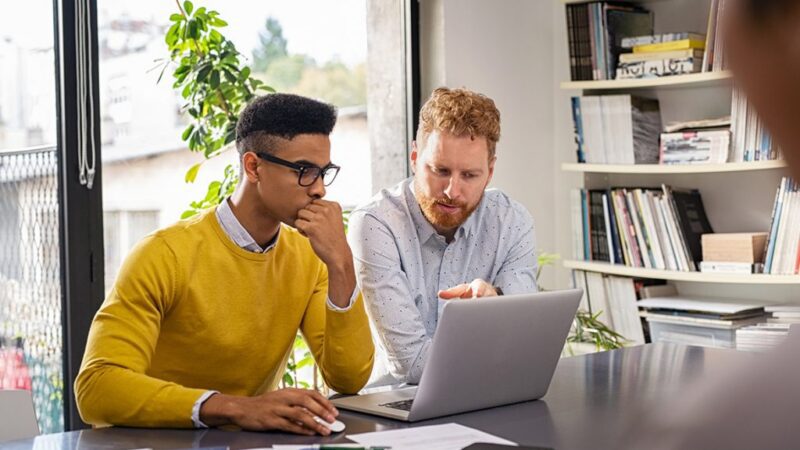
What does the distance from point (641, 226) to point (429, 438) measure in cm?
235

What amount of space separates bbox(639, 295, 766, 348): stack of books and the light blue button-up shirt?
112 centimetres

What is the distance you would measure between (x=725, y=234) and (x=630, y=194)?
1.29 feet

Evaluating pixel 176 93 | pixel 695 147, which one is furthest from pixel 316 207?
pixel 695 147

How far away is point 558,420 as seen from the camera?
170cm

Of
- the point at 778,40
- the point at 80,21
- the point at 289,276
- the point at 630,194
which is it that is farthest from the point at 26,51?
the point at 778,40

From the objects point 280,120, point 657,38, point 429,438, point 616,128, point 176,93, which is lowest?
point 429,438

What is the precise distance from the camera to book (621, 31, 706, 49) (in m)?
3.55

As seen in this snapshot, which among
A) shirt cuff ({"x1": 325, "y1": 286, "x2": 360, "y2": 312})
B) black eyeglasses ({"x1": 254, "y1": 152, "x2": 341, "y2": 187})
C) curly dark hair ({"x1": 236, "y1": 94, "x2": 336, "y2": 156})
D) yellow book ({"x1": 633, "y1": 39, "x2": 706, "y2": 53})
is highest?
yellow book ({"x1": 633, "y1": 39, "x2": 706, "y2": 53})

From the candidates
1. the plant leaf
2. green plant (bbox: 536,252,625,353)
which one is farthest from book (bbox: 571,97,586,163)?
the plant leaf

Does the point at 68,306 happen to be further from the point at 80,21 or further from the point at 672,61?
the point at 672,61

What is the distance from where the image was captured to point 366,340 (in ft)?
6.82

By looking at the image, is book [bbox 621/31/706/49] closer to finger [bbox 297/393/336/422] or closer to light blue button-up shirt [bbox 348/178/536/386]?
light blue button-up shirt [bbox 348/178/536/386]

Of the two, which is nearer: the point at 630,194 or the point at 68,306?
the point at 68,306

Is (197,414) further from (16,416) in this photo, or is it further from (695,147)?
(695,147)
